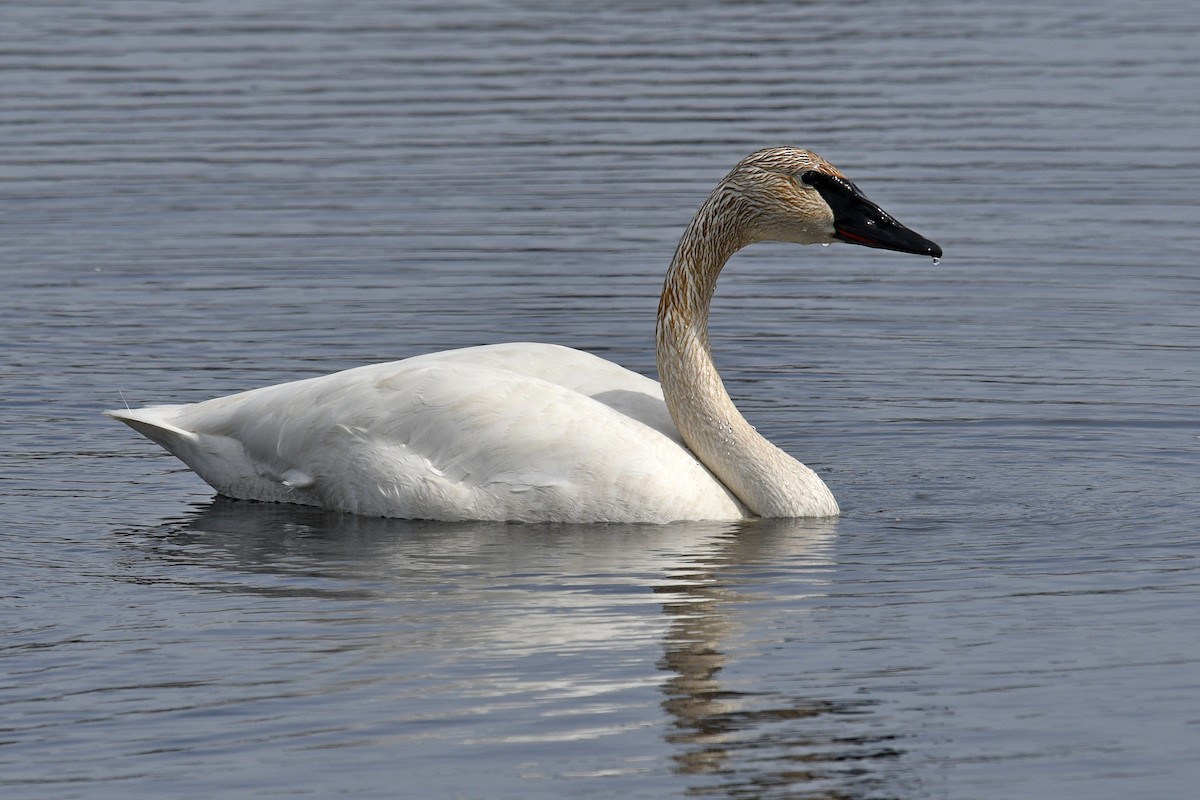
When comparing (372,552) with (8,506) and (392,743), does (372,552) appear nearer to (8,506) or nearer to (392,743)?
(8,506)

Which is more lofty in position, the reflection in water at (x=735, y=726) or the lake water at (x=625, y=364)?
the lake water at (x=625, y=364)

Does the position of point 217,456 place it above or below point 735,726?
above

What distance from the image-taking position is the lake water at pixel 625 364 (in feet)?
25.3

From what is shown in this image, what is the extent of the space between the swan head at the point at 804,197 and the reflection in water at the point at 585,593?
153 centimetres

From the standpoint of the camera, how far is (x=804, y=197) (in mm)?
11055

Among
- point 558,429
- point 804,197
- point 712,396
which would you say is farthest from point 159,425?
point 804,197

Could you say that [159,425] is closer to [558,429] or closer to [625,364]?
[558,429]

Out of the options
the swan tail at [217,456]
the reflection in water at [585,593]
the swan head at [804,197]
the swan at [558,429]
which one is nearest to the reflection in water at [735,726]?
the reflection in water at [585,593]

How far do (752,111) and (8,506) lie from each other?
13821mm

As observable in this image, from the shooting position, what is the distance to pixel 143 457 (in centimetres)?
1284

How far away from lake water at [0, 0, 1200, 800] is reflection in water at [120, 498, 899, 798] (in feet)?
0.10

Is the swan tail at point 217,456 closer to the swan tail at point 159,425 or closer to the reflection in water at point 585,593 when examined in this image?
the swan tail at point 159,425

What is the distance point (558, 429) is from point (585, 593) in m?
1.44

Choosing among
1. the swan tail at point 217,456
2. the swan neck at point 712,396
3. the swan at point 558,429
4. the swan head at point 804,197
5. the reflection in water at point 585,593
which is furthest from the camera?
the swan tail at point 217,456
